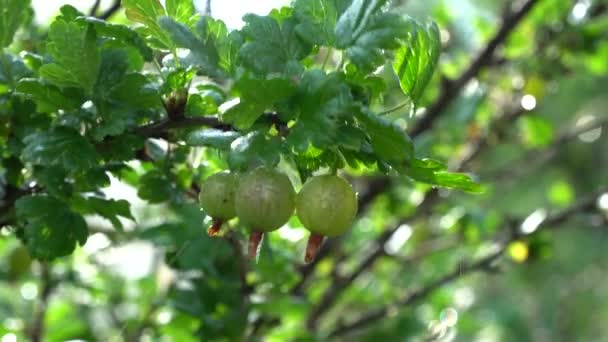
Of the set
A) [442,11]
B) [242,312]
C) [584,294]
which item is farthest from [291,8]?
[584,294]

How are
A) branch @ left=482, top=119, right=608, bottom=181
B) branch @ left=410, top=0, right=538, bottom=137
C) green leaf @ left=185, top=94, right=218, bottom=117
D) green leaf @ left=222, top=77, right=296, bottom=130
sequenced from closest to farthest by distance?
green leaf @ left=222, top=77, right=296, bottom=130 → green leaf @ left=185, top=94, right=218, bottom=117 → branch @ left=410, top=0, right=538, bottom=137 → branch @ left=482, top=119, right=608, bottom=181

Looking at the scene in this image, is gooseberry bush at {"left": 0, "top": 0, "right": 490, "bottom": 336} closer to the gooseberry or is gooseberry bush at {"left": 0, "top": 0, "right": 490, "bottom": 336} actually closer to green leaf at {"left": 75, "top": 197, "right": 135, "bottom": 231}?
green leaf at {"left": 75, "top": 197, "right": 135, "bottom": 231}

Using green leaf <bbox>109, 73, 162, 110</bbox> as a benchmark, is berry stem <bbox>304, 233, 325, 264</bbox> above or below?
below

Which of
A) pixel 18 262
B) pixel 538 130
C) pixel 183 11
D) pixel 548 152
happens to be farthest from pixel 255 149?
pixel 548 152

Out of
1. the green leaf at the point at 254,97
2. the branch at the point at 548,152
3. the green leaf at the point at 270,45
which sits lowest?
the branch at the point at 548,152

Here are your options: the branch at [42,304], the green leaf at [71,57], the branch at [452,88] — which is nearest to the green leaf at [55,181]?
the green leaf at [71,57]

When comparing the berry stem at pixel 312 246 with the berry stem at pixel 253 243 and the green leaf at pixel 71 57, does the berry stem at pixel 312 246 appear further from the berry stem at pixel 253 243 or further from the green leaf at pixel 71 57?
the green leaf at pixel 71 57

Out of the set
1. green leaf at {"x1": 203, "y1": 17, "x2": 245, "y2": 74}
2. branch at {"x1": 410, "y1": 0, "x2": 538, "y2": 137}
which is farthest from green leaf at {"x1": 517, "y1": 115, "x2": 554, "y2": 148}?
green leaf at {"x1": 203, "y1": 17, "x2": 245, "y2": 74}

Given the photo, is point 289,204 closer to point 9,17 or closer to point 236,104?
point 236,104
